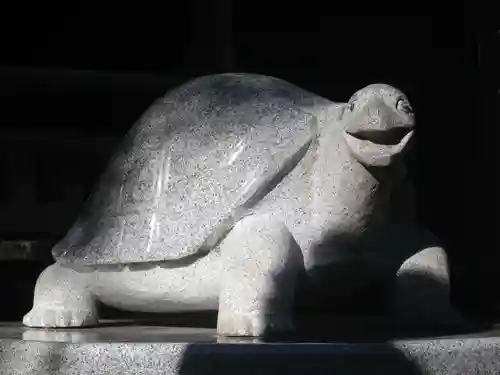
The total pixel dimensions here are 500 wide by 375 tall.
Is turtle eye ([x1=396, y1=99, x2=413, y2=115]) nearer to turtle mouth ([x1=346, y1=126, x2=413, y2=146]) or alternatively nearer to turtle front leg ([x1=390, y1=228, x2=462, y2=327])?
turtle mouth ([x1=346, y1=126, x2=413, y2=146])

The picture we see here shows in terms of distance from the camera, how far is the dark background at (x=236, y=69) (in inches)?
113

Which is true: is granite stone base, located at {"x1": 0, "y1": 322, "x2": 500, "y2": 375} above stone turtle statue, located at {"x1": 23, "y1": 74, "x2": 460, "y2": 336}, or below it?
below

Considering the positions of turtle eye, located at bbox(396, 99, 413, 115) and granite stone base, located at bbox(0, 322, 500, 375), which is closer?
granite stone base, located at bbox(0, 322, 500, 375)

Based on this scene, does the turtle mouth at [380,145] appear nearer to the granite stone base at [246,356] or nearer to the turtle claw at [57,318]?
the granite stone base at [246,356]

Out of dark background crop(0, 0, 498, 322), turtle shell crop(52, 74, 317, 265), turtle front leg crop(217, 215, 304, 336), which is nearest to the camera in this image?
turtle front leg crop(217, 215, 304, 336)

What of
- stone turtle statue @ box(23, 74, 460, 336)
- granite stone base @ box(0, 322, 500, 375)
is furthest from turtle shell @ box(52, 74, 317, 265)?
granite stone base @ box(0, 322, 500, 375)

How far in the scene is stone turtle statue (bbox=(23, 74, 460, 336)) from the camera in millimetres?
1628

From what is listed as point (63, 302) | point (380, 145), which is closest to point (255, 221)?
point (380, 145)

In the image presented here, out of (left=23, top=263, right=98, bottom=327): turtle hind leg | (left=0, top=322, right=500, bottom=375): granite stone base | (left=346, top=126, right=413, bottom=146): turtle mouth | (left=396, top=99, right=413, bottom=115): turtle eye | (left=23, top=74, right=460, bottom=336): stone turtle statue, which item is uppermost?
(left=396, top=99, right=413, bottom=115): turtle eye

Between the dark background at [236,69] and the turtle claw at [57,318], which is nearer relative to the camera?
the turtle claw at [57,318]

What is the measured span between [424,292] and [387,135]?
292 millimetres

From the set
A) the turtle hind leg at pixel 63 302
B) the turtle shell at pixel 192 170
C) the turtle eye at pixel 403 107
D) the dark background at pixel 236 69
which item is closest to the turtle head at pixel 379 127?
the turtle eye at pixel 403 107

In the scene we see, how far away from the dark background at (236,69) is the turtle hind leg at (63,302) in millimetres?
1016

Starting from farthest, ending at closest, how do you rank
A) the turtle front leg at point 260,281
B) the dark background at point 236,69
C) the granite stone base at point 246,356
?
the dark background at point 236,69
the turtle front leg at point 260,281
the granite stone base at point 246,356
